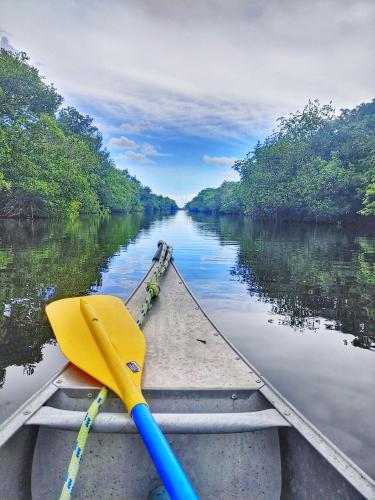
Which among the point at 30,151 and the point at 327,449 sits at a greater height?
the point at 30,151

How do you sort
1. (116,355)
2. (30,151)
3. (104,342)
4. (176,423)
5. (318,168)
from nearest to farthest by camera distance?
1. (176,423)
2. (116,355)
3. (104,342)
4. (30,151)
5. (318,168)

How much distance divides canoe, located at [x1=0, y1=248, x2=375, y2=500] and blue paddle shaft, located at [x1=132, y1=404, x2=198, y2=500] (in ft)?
0.45

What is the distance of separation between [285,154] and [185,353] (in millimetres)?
43381

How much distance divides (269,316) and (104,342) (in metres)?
3.78

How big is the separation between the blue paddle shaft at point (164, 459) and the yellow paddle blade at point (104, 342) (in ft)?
0.43

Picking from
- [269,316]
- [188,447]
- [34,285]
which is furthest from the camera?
[34,285]

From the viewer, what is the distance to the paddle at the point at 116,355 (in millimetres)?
1403

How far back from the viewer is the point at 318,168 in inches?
1394

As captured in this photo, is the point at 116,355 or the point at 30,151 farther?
the point at 30,151

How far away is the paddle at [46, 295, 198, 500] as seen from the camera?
1.40m

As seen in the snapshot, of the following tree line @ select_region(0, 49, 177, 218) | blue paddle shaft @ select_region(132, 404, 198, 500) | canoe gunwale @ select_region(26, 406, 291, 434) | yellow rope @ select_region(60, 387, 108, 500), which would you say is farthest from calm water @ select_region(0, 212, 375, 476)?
tree line @ select_region(0, 49, 177, 218)

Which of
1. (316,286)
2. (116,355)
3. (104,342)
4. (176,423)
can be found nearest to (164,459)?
(176,423)

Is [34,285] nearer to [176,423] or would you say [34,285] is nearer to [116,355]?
[116,355]

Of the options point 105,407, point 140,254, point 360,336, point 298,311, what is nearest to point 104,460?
point 105,407
